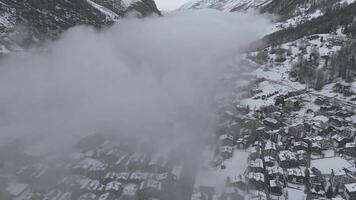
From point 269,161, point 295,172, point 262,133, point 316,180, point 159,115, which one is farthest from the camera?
point 159,115

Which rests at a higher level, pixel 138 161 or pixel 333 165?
pixel 138 161

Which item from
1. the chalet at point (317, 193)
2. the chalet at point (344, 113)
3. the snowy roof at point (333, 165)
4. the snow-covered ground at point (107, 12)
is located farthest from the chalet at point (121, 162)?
the snow-covered ground at point (107, 12)

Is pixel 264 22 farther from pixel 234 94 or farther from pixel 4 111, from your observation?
pixel 4 111

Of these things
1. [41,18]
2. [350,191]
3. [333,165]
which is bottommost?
[350,191]

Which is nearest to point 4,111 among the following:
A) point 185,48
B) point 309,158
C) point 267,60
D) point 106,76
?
point 106,76

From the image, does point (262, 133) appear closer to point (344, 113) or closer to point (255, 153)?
point (255, 153)

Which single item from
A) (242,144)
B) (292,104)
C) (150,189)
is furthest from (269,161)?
(292,104)

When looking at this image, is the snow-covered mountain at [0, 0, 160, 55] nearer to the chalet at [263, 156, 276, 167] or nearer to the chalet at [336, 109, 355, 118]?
the chalet at [263, 156, 276, 167]
